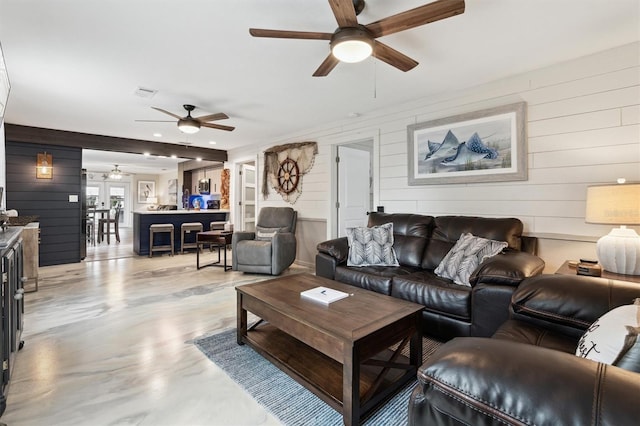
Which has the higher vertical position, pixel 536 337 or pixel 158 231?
pixel 158 231

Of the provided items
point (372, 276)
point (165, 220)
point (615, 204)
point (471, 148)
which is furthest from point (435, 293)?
point (165, 220)

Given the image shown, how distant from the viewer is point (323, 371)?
75.2 inches

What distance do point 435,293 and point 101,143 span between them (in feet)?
20.1

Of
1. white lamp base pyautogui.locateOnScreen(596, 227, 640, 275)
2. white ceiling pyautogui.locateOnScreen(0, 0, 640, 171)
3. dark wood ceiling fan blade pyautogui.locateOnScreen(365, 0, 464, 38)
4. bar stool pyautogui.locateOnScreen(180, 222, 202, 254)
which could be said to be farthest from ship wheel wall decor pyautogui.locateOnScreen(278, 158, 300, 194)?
white lamp base pyautogui.locateOnScreen(596, 227, 640, 275)

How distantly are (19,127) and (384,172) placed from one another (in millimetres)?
5745

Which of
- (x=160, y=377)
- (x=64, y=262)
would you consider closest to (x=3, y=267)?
(x=160, y=377)

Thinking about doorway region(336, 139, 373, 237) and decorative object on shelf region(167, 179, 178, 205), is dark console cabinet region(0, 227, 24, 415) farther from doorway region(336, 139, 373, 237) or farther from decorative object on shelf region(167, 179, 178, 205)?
decorative object on shelf region(167, 179, 178, 205)

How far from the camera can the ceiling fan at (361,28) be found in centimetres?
163

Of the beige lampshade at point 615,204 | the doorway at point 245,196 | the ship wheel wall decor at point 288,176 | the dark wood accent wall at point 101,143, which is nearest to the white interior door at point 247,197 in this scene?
the doorway at point 245,196

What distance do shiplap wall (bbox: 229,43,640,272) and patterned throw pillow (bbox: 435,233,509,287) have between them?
68cm

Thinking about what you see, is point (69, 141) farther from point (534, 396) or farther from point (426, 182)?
point (534, 396)

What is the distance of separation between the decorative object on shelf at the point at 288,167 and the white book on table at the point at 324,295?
321 cm

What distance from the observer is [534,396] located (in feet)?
1.89

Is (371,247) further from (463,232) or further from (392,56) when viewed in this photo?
(392,56)
